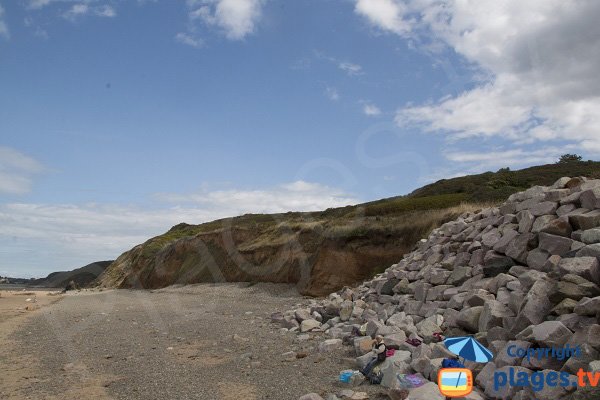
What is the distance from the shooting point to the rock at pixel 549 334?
5.93 meters

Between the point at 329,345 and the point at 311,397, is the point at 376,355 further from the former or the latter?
the point at 311,397

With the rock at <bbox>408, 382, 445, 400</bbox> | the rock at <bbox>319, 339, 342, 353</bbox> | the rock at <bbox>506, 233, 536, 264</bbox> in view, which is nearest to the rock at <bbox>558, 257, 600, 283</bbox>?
the rock at <bbox>506, 233, 536, 264</bbox>

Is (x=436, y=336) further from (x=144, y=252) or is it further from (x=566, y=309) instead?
(x=144, y=252)

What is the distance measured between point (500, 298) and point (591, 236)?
192cm

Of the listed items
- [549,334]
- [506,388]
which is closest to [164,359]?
[506,388]

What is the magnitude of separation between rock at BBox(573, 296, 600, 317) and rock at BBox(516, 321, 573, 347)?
1.26 ft

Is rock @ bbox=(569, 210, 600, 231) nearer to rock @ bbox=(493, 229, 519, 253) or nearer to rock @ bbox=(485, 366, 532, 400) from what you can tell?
rock @ bbox=(493, 229, 519, 253)

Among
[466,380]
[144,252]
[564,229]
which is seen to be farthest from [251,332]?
[144,252]

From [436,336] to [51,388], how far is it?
704 centimetres

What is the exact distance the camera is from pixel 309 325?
12.4 meters

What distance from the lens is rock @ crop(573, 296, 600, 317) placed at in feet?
19.7

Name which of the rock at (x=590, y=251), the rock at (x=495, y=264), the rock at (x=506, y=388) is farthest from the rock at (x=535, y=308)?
the rock at (x=495, y=264)

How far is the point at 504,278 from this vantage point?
8766 mm

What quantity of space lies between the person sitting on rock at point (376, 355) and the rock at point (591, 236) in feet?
13.4
